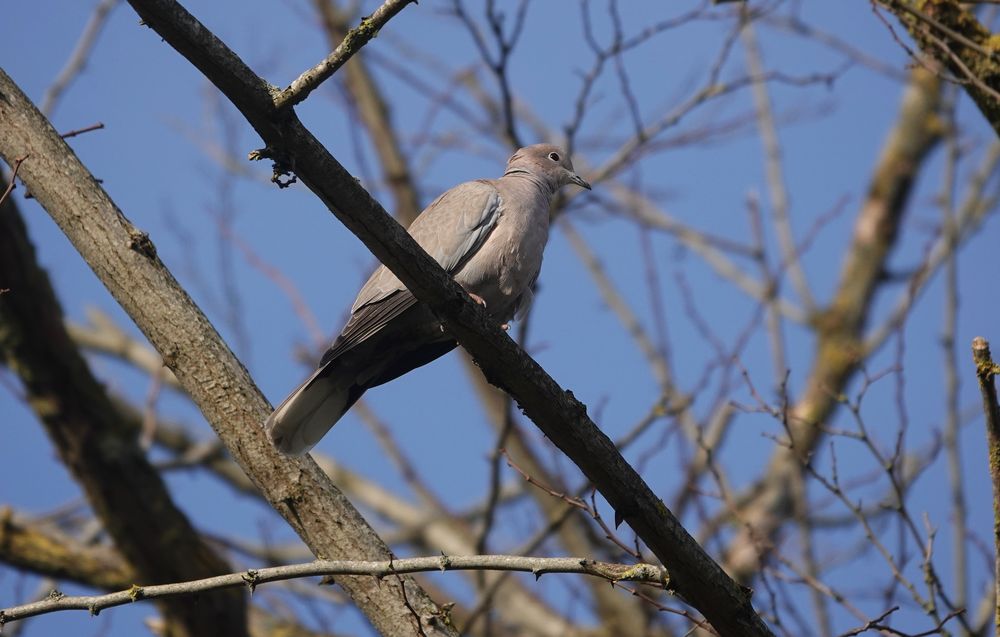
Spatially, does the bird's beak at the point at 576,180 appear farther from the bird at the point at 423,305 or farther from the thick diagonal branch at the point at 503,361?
the thick diagonal branch at the point at 503,361

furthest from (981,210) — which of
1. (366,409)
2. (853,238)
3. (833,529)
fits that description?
(366,409)

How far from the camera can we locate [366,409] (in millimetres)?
8961

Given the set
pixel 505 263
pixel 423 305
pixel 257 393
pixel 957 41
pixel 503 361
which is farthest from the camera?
pixel 505 263

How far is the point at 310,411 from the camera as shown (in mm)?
4055

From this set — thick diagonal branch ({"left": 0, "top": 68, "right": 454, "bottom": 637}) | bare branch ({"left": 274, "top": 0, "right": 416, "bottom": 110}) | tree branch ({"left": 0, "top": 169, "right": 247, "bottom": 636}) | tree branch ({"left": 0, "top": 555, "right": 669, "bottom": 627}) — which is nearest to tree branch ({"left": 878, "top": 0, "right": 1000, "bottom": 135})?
bare branch ({"left": 274, "top": 0, "right": 416, "bottom": 110})

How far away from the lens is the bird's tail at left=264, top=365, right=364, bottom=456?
12.6 ft

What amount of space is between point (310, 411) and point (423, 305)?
0.59 metres

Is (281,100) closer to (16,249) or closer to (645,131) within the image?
(16,249)

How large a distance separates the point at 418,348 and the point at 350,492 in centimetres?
632

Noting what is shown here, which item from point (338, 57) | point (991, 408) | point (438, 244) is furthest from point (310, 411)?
point (991, 408)

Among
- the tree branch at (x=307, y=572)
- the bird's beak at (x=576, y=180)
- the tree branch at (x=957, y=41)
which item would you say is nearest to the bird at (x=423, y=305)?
the bird's beak at (x=576, y=180)

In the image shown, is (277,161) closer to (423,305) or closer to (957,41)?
(423,305)

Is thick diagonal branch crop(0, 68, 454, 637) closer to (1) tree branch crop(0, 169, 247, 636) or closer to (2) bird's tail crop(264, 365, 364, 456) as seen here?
(2) bird's tail crop(264, 365, 364, 456)

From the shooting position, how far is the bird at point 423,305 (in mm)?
4172
